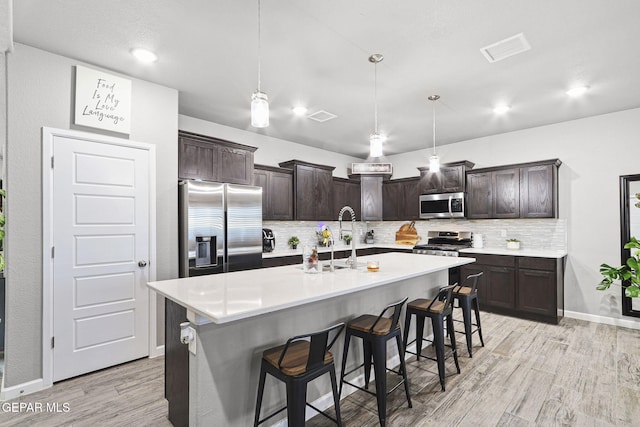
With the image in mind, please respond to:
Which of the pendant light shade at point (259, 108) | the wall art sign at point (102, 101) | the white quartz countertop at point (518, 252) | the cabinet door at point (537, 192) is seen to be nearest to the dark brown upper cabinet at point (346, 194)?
the white quartz countertop at point (518, 252)

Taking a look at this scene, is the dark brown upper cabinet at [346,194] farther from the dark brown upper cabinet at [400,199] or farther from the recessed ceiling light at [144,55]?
the recessed ceiling light at [144,55]

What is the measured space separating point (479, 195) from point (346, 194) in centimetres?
236

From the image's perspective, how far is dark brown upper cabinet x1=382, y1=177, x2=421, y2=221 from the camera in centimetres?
611

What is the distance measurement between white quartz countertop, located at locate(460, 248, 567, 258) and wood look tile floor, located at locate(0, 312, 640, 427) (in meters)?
1.22

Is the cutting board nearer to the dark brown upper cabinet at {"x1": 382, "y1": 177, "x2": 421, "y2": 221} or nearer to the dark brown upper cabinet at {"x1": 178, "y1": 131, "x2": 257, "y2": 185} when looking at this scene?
the dark brown upper cabinet at {"x1": 382, "y1": 177, "x2": 421, "y2": 221}

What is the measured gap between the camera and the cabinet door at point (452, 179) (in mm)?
5398

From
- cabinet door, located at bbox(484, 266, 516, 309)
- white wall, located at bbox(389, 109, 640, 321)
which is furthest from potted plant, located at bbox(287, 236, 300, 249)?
white wall, located at bbox(389, 109, 640, 321)

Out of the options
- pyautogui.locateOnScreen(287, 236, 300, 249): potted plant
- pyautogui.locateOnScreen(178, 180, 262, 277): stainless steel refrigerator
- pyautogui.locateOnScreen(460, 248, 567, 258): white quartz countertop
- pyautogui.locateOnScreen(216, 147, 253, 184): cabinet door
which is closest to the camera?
pyautogui.locateOnScreen(178, 180, 262, 277): stainless steel refrigerator

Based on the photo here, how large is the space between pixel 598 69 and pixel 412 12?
2179 millimetres

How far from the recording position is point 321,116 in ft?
14.5

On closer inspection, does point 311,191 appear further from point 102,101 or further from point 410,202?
point 102,101

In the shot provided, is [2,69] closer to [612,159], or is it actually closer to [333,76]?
[333,76]

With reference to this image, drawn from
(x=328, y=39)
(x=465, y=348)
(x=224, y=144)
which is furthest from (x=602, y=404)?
(x=224, y=144)

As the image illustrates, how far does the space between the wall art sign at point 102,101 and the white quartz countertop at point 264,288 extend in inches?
70.3
